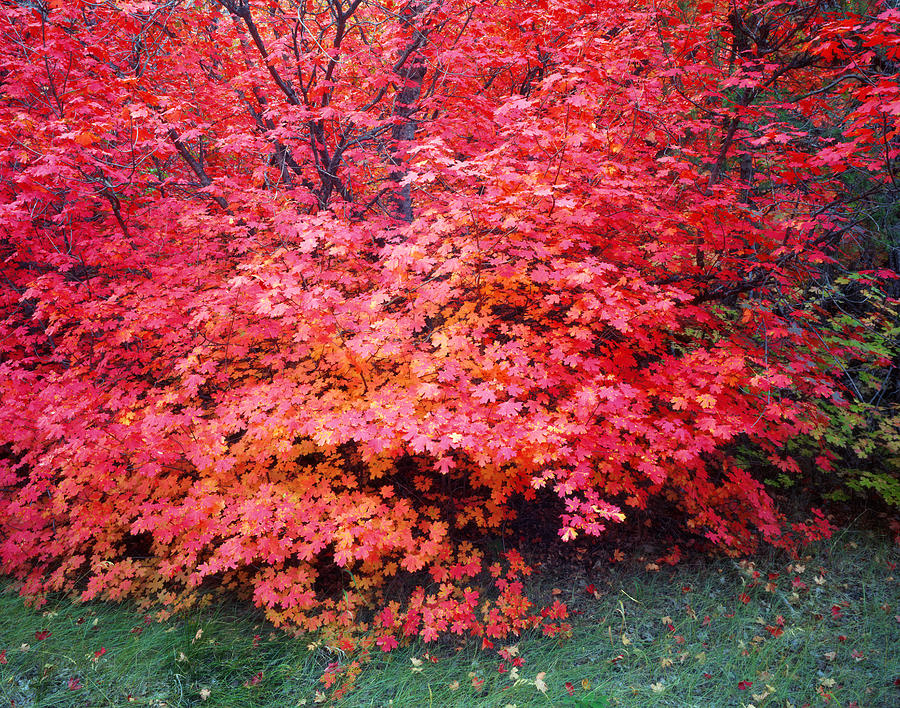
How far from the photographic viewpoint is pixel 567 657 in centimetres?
492

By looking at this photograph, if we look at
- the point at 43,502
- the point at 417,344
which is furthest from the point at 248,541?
the point at 43,502

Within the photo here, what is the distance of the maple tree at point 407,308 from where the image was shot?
443cm

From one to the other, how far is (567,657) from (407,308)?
409 centimetres

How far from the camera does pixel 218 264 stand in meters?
6.12

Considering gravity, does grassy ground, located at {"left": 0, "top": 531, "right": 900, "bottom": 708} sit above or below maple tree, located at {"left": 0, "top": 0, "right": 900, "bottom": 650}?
below

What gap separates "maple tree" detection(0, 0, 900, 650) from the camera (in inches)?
174

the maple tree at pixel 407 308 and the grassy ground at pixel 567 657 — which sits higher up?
the maple tree at pixel 407 308

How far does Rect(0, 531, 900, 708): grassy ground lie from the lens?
14.4ft

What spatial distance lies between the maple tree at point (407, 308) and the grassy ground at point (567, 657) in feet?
1.21

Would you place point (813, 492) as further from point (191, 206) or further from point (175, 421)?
point (191, 206)

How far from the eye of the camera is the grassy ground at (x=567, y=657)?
438cm

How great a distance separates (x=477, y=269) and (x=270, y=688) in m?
4.67

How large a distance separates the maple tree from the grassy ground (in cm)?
37

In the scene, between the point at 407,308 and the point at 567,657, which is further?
the point at 407,308
